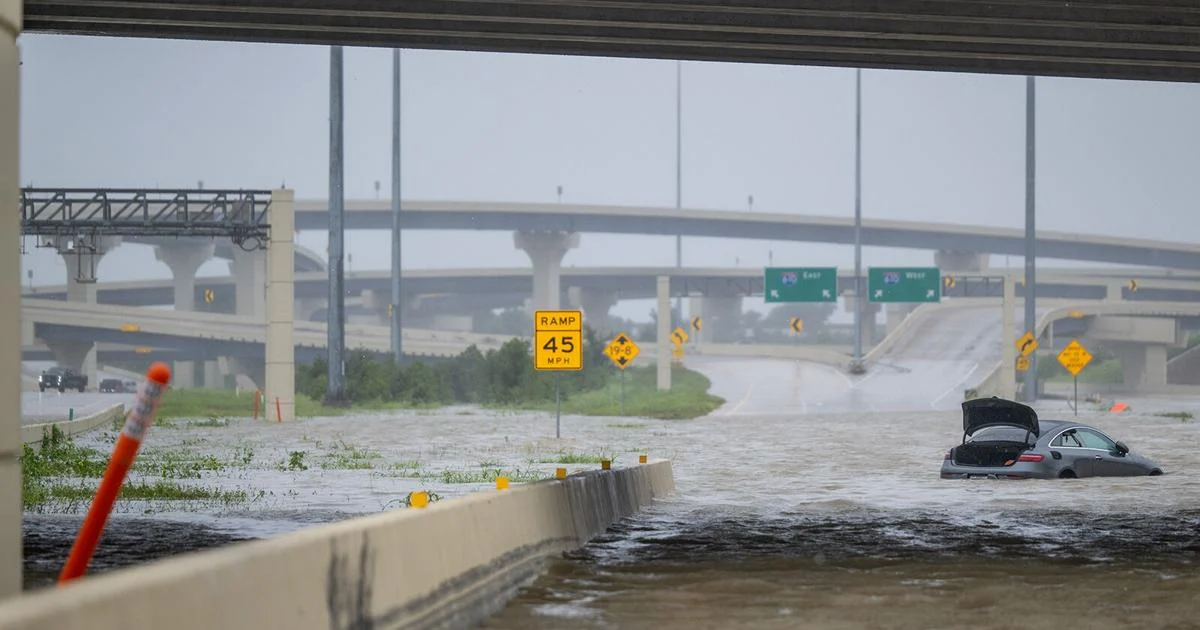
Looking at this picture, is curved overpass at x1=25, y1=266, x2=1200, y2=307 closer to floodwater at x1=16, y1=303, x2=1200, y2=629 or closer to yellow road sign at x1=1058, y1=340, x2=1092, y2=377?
yellow road sign at x1=1058, y1=340, x2=1092, y2=377

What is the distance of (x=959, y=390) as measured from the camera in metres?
89.5

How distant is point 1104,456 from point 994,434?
6.25 feet

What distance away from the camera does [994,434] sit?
29484mm

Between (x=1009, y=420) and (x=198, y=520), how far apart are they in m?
13.9

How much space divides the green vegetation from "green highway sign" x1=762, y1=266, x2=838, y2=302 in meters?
66.6

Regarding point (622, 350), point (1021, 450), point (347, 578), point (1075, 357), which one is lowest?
point (1021, 450)

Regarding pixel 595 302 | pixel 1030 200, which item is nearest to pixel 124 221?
pixel 1030 200

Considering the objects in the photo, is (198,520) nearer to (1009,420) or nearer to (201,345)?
(1009,420)

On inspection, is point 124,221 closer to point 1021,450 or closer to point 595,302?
point 1021,450

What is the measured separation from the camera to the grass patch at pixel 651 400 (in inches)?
2768

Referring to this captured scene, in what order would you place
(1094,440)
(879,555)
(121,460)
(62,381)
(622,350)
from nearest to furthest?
1. (121,460)
2. (879,555)
3. (1094,440)
4. (622,350)
5. (62,381)

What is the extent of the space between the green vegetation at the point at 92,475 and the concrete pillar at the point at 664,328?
43014mm

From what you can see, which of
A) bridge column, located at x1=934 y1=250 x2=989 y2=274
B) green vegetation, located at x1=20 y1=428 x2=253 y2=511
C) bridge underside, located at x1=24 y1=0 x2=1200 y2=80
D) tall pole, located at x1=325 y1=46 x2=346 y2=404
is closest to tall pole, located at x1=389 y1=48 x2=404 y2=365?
tall pole, located at x1=325 y1=46 x2=346 y2=404

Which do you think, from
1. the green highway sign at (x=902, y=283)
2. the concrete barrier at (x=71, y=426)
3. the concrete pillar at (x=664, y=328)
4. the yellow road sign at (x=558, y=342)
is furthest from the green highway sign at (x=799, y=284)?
the yellow road sign at (x=558, y=342)
